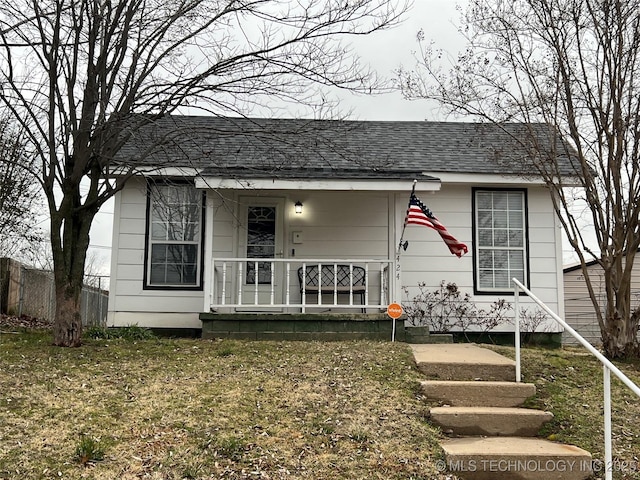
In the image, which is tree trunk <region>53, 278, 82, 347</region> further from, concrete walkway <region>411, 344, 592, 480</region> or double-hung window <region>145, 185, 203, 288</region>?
concrete walkway <region>411, 344, 592, 480</region>

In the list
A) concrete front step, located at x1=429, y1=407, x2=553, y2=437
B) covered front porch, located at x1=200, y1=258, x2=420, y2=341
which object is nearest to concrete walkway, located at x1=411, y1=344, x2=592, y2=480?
concrete front step, located at x1=429, y1=407, x2=553, y2=437

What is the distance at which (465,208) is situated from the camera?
10.4m

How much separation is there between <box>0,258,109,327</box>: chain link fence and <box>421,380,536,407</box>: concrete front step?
927 cm

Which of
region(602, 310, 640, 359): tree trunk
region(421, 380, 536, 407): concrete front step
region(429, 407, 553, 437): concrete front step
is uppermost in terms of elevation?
region(602, 310, 640, 359): tree trunk

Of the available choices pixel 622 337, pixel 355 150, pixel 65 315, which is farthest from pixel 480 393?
pixel 355 150

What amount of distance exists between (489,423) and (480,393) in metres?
0.57

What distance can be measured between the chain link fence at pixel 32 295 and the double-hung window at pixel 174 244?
401cm

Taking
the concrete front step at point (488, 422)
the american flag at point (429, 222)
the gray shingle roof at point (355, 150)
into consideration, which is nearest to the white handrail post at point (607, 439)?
→ the concrete front step at point (488, 422)

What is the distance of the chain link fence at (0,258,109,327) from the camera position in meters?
13.3

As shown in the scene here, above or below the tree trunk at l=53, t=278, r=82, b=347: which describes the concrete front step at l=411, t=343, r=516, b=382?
below

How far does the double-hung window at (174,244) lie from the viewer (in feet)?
32.7

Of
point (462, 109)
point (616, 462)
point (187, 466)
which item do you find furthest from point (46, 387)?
point (462, 109)

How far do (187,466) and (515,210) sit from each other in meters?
7.65

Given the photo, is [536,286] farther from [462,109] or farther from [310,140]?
[310,140]
